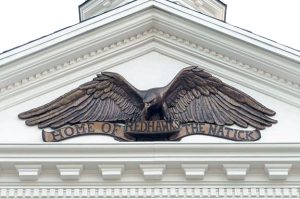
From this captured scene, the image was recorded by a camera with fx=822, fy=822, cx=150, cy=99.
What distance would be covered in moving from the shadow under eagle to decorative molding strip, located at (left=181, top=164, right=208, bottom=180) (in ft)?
3.58

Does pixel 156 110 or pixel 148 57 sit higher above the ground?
pixel 148 57

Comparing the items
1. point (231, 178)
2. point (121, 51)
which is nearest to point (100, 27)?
point (121, 51)

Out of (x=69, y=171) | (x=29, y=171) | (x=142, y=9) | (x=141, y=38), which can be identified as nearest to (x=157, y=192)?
(x=69, y=171)

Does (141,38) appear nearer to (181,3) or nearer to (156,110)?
(156,110)

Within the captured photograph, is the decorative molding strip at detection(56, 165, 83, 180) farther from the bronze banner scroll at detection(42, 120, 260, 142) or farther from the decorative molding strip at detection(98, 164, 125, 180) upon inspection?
the bronze banner scroll at detection(42, 120, 260, 142)

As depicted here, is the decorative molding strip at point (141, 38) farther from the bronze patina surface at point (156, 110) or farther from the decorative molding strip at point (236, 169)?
the decorative molding strip at point (236, 169)

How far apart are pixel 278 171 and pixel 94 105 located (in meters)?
3.20

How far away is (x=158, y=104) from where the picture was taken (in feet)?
43.2

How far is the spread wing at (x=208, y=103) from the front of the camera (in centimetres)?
1323

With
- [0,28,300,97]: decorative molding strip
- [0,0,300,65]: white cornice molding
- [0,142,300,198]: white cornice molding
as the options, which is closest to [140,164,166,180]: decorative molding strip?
[0,142,300,198]: white cornice molding

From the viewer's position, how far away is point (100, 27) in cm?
1414

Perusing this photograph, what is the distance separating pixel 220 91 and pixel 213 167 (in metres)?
1.78

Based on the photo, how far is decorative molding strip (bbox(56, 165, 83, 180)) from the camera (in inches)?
482

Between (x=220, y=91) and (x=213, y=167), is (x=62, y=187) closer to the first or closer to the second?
(x=213, y=167)
